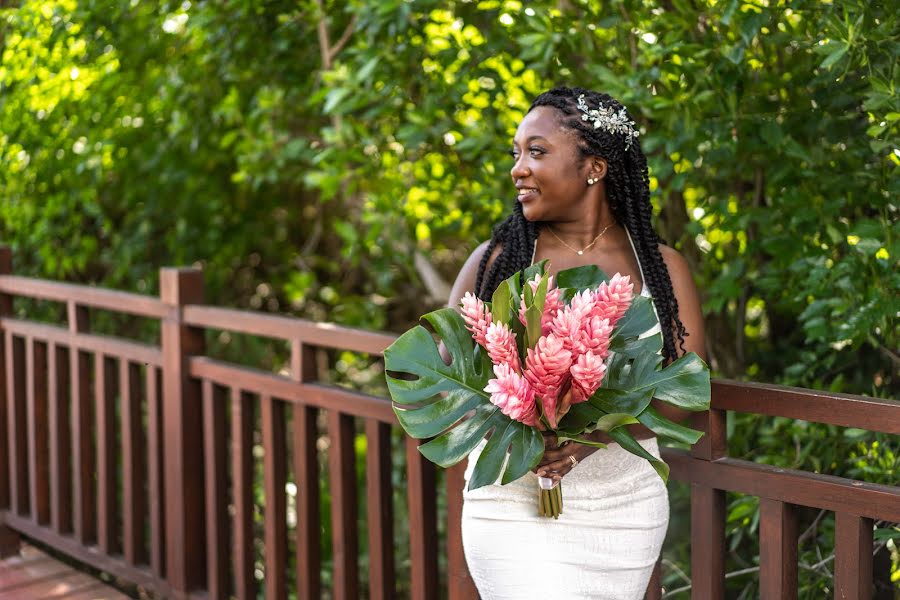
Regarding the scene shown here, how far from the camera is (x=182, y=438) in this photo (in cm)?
358

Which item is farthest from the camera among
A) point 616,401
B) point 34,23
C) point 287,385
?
point 34,23

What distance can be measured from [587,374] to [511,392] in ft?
0.42

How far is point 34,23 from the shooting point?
→ 15.4 ft

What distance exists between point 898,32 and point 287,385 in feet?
5.86

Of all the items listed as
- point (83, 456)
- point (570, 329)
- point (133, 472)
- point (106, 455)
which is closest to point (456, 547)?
point (570, 329)

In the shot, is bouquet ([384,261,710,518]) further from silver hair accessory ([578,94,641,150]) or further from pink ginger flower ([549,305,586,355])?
silver hair accessory ([578,94,641,150])

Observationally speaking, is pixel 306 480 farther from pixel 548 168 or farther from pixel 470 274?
pixel 548 168

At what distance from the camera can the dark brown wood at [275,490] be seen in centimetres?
328

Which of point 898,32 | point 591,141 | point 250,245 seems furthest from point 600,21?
point 250,245

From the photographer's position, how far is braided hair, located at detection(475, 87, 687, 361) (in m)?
2.28

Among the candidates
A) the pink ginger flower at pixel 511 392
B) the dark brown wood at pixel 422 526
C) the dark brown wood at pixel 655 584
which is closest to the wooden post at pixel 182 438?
the dark brown wood at pixel 422 526

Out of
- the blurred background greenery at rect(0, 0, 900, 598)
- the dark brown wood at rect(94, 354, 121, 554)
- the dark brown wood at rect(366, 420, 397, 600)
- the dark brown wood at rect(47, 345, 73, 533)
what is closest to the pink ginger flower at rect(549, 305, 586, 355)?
the blurred background greenery at rect(0, 0, 900, 598)

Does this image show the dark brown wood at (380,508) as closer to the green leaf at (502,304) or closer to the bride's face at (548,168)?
the bride's face at (548,168)

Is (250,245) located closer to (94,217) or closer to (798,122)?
(94,217)
